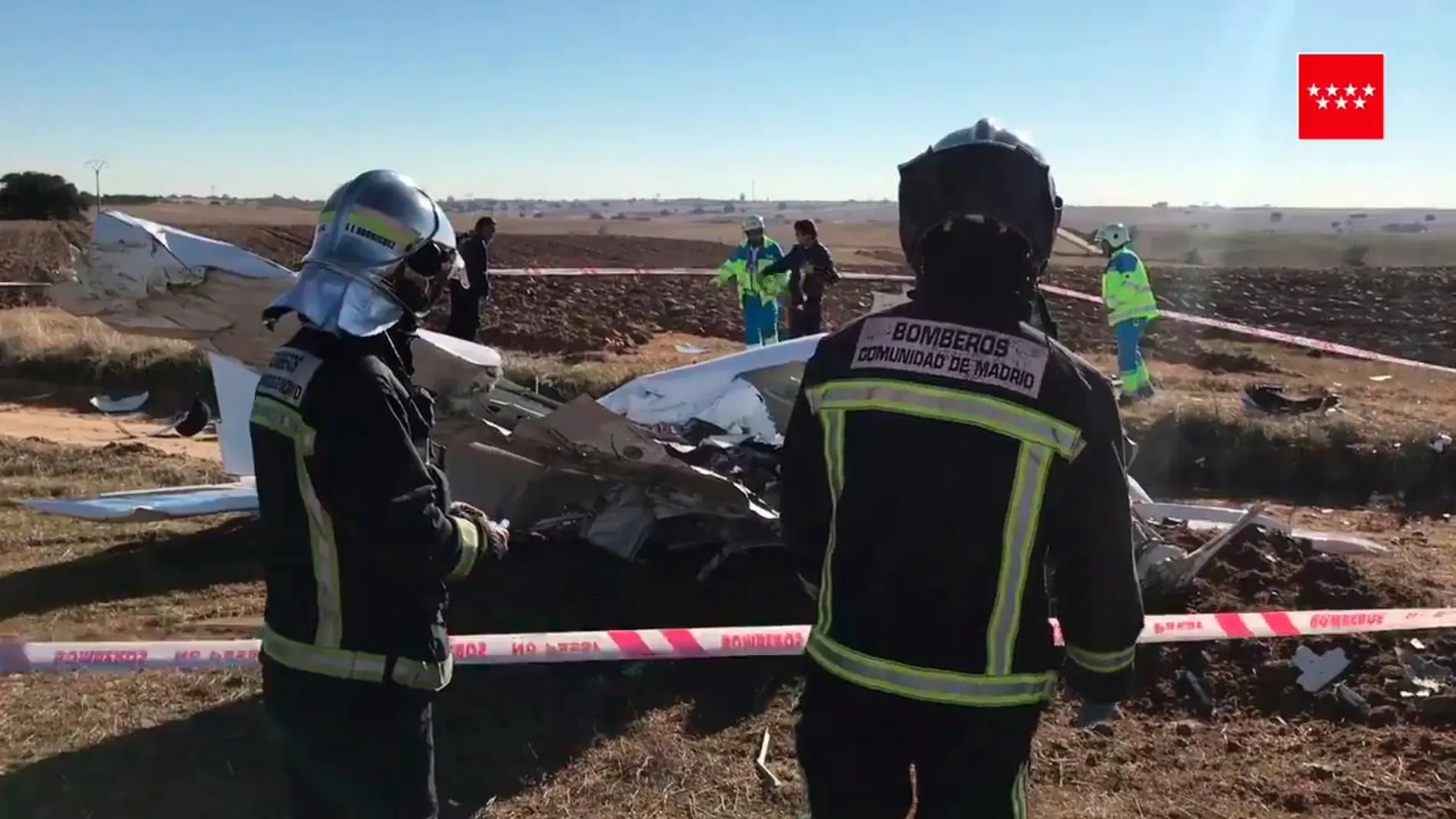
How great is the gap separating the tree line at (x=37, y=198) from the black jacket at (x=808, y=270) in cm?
3718

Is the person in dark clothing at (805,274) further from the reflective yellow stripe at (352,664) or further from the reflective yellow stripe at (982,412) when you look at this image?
the reflective yellow stripe at (982,412)

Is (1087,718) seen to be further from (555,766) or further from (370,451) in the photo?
(555,766)

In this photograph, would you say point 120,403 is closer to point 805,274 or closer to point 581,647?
point 805,274

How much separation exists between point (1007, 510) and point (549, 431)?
12.5ft

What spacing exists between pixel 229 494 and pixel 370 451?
5038 millimetres

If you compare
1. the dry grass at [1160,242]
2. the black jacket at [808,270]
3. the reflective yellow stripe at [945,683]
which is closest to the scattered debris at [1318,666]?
the reflective yellow stripe at [945,683]

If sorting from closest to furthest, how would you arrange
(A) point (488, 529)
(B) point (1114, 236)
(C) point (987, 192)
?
1. (C) point (987, 192)
2. (A) point (488, 529)
3. (B) point (1114, 236)

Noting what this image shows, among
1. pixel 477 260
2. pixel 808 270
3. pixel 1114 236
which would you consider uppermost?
pixel 1114 236

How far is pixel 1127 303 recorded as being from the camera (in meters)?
11.8

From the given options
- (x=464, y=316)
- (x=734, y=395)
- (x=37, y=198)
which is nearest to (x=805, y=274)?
(x=464, y=316)

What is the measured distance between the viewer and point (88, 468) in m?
8.78

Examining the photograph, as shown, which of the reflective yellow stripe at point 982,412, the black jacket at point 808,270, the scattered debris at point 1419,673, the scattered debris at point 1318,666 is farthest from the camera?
the black jacket at point 808,270

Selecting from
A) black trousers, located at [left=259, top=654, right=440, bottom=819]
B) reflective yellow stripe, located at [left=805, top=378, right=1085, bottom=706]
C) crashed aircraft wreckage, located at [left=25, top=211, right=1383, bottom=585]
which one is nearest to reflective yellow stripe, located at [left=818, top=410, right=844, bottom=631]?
reflective yellow stripe, located at [left=805, top=378, right=1085, bottom=706]

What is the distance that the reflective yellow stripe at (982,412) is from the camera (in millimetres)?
2041
